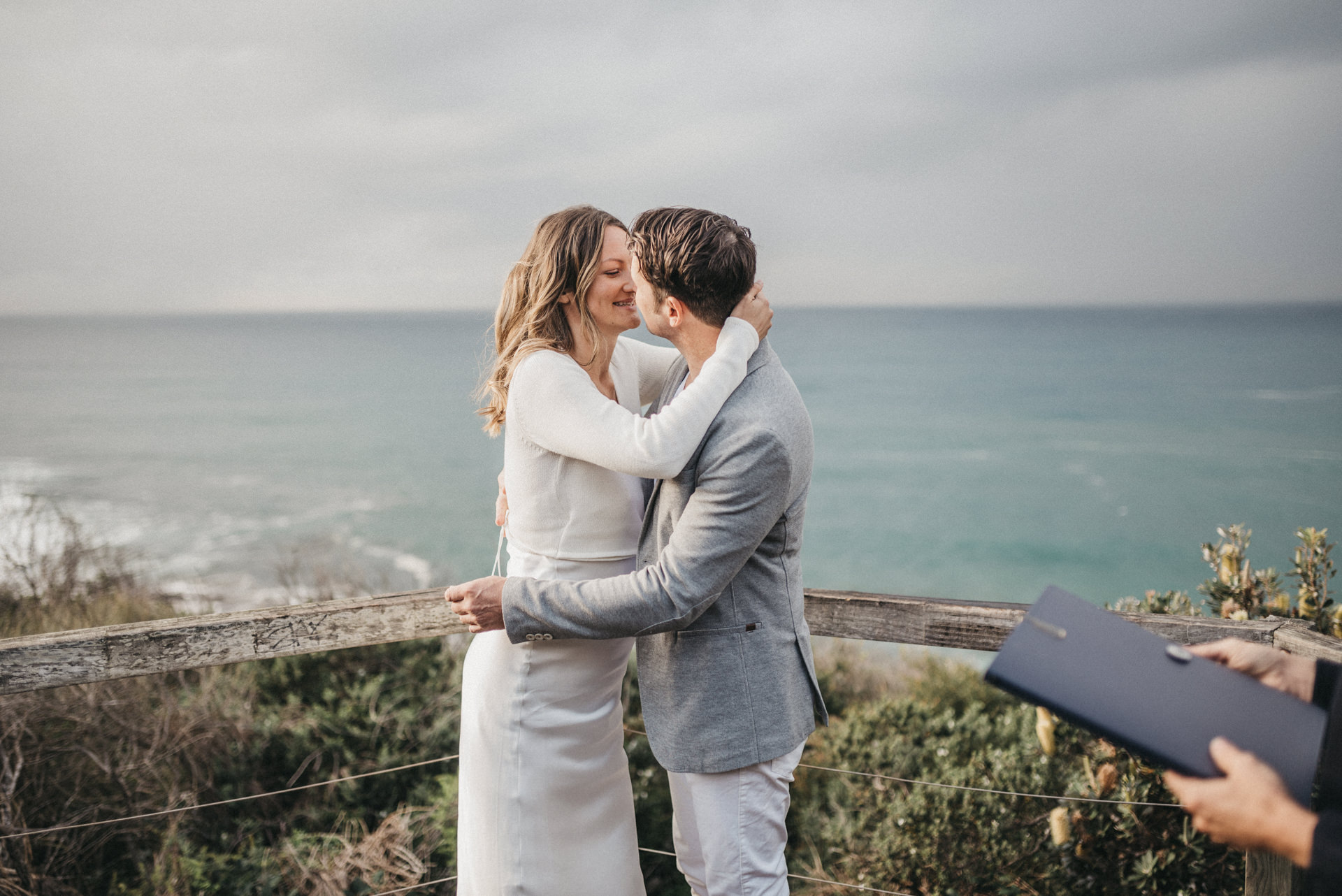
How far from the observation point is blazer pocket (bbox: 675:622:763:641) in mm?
1772

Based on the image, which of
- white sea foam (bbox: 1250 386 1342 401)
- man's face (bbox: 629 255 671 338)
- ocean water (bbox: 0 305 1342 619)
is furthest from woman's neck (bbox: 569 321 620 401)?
white sea foam (bbox: 1250 386 1342 401)

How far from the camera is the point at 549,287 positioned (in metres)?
2.06

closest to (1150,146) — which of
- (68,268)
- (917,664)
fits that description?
(917,664)

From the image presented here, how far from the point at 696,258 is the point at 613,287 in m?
0.40

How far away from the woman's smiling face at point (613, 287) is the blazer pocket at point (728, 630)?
2.74ft

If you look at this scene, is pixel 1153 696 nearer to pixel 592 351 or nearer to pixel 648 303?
pixel 648 303

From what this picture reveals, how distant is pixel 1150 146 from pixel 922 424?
140 ft

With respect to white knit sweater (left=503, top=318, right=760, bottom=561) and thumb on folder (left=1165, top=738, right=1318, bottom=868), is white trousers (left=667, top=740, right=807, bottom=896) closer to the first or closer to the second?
white knit sweater (left=503, top=318, right=760, bottom=561)

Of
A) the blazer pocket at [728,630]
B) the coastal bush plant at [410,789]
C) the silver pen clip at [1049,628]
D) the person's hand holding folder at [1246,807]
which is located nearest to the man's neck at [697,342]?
the blazer pocket at [728,630]

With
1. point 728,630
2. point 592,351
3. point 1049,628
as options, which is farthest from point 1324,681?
point 592,351

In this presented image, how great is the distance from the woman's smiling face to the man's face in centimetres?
21

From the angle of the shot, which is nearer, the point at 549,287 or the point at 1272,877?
the point at 1272,877

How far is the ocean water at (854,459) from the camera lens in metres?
24.0

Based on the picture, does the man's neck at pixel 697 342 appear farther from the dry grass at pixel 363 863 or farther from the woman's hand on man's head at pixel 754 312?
the dry grass at pixel 363 863
